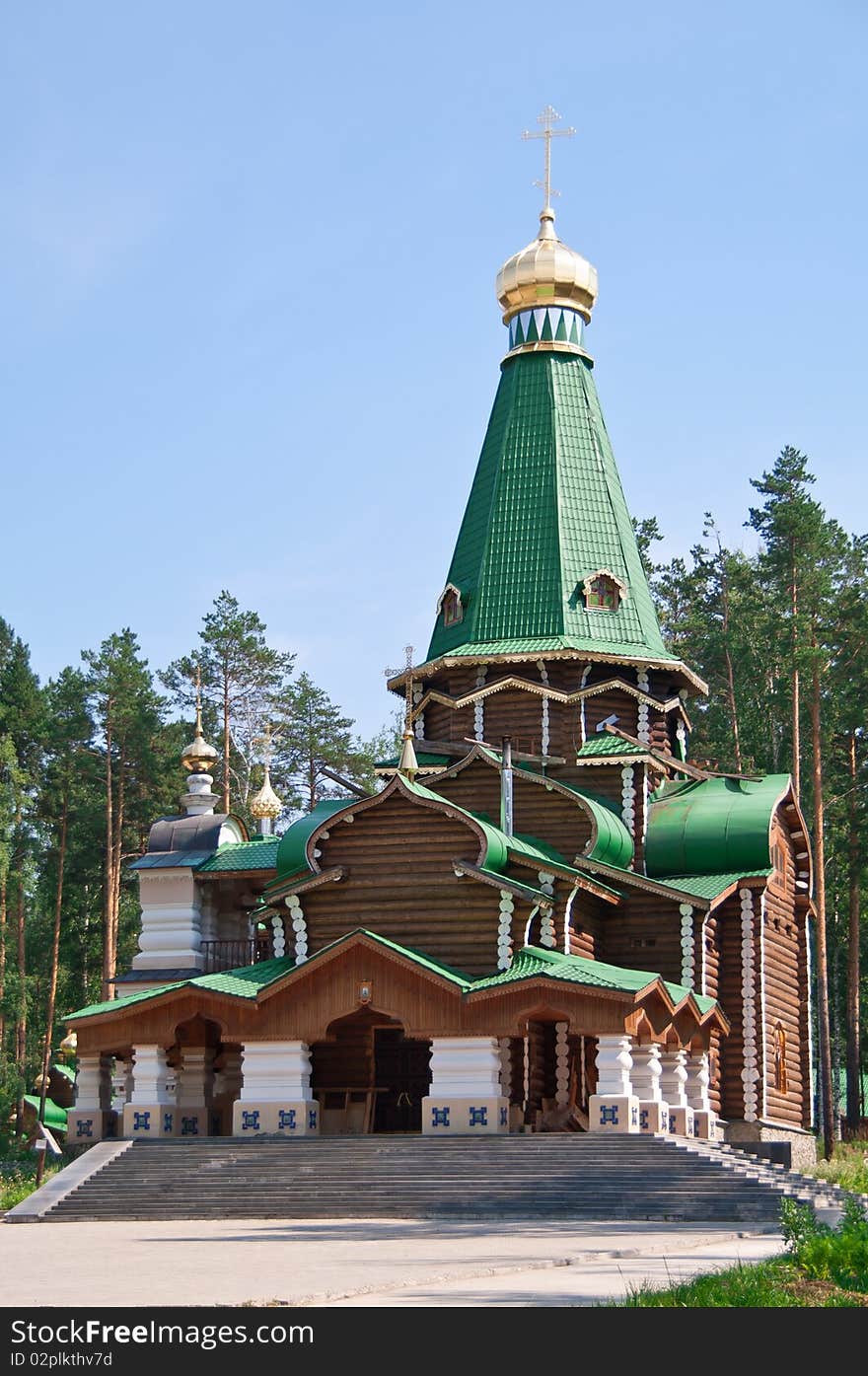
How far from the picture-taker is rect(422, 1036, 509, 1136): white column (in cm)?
2031

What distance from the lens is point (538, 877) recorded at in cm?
2272

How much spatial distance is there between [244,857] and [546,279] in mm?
10311

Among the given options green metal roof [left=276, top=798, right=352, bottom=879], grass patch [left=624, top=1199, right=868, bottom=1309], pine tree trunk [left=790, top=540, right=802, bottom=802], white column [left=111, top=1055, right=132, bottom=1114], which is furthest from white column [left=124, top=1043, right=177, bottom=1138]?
pine tree trunk [left=790, top=540, right=802, bottom=802]

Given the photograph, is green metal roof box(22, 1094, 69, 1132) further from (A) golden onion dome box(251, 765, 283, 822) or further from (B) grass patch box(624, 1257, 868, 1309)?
(B) grass patch box(624, 1257, 868, 1309)

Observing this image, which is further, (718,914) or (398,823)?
(718,914)

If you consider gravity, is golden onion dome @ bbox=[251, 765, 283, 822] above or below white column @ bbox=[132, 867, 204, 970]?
above

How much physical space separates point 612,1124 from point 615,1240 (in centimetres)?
581

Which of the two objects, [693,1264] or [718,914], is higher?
[718,914]

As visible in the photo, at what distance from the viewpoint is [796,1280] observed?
31.6 feet

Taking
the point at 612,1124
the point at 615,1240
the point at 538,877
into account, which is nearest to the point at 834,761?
the point at 538,877

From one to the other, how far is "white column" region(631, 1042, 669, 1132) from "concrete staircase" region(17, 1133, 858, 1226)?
3.28 ft

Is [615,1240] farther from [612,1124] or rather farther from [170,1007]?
[170,1007]
